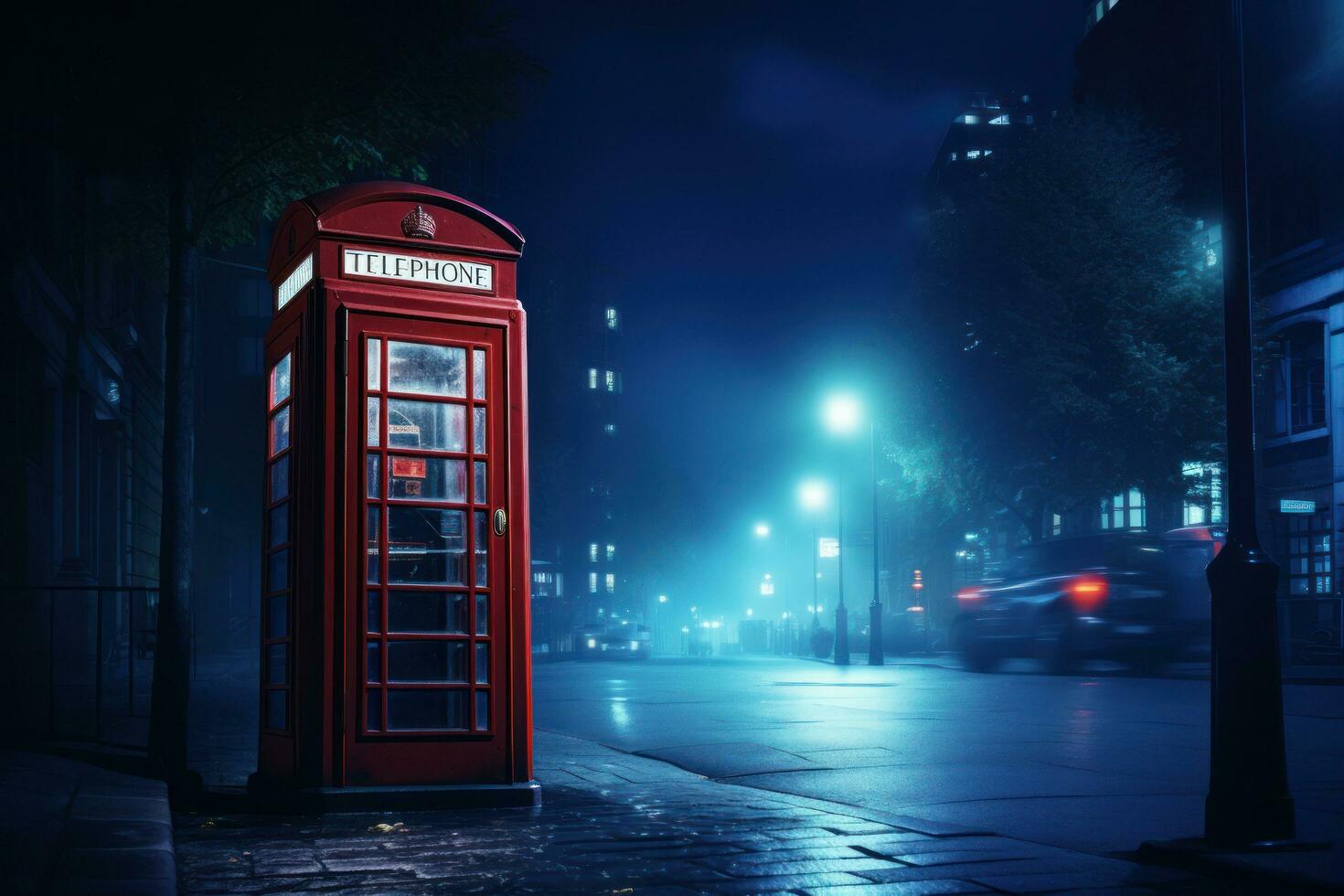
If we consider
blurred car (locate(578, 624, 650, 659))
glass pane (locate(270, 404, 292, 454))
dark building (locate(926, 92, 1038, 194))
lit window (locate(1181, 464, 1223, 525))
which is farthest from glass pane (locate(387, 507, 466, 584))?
dark building (locate(926, 92, 1038, 194))

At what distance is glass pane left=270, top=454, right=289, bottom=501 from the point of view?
819 cm

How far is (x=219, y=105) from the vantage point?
10133 millimetres

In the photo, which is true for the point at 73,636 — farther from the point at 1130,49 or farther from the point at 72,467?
the point at 1130,49

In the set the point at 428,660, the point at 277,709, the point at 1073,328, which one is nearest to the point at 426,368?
the point at 428,660

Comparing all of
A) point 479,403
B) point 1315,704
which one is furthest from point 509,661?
point 1315,704

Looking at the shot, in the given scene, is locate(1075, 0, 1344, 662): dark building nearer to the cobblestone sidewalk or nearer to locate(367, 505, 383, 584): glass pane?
the cobblestone sidewalk

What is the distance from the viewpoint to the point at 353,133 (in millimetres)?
11320

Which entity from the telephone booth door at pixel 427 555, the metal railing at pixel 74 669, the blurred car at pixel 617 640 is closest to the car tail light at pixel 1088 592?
the metal railing at pixel 74 669

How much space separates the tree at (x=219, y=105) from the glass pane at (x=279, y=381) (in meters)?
0.94

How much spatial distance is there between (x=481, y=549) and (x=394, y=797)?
1491 millimetres

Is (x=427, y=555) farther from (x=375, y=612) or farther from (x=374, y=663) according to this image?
(x=374, y=663)

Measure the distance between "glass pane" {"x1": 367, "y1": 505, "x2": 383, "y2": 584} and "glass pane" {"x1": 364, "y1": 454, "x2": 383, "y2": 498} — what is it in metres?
0.08

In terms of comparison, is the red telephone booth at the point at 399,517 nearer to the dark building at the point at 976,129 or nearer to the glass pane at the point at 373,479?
the glass pane at the point at 373,479

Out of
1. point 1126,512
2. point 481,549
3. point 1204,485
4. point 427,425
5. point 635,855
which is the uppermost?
point 1204,485
